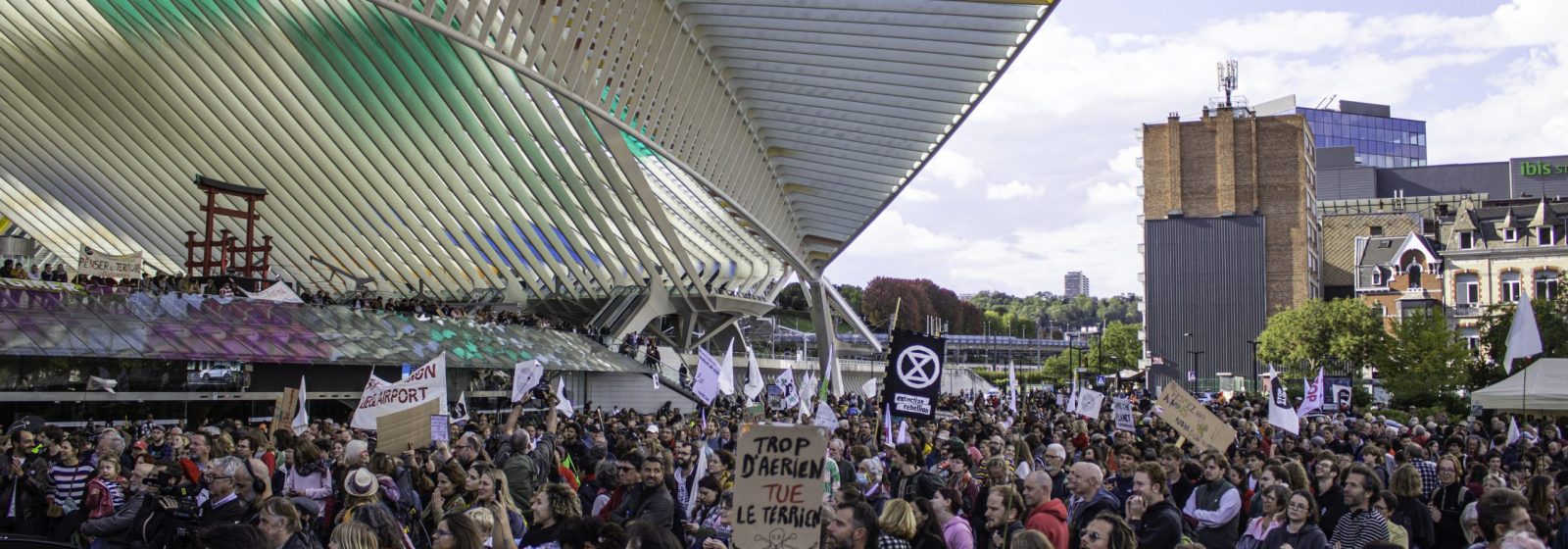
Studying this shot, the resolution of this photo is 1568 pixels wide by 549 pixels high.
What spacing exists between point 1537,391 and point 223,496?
71.9ft

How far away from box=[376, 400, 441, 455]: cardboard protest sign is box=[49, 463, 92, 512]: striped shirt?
2.12m

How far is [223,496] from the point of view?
26.2ft

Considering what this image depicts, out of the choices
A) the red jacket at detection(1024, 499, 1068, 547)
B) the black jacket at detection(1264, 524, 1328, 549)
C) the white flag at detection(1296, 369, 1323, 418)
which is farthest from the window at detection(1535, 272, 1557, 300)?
the red jacket at detection(1024, 499, 1068, 547)

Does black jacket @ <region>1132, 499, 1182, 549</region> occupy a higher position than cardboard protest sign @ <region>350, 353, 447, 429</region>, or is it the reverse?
cardboard protest sign @ <region>350, 353, 447, 429</region>

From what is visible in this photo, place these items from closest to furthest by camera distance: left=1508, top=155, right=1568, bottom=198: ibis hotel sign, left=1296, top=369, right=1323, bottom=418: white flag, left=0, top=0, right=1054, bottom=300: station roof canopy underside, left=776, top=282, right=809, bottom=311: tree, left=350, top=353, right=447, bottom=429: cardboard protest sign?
left=350, top=353, right=447, bottom=429: cardboard protest sign → left=1296, top=369, right=1323, bottom=418: white flag → left=0, top=0, right=1054, bottom=300: station roof canopy underside → left=1508, top=155, right=1568, bottom=198: ibis hotel sign → left=776, top=282, right=809, bottom=311: tree

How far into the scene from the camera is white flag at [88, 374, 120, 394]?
83.9 ft

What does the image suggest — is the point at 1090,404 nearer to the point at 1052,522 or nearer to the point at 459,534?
the point at 1052,522

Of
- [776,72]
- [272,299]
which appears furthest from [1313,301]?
[272,299]

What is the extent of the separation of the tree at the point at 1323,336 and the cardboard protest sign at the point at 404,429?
54188 mm

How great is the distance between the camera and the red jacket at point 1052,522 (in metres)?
7.46

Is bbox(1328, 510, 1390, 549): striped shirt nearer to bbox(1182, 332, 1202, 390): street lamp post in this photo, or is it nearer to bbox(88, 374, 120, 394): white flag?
bbox(88, 374, 120, 394): white flag

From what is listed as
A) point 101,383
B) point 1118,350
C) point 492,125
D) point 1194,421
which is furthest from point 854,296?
point 1194,421

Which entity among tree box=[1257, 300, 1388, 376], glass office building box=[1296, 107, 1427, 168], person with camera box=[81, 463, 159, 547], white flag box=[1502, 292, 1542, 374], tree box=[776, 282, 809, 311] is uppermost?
glass office building box=[1296, 107, 1427, 168]

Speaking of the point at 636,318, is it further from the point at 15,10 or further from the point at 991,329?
Answer: the point at 991,329
